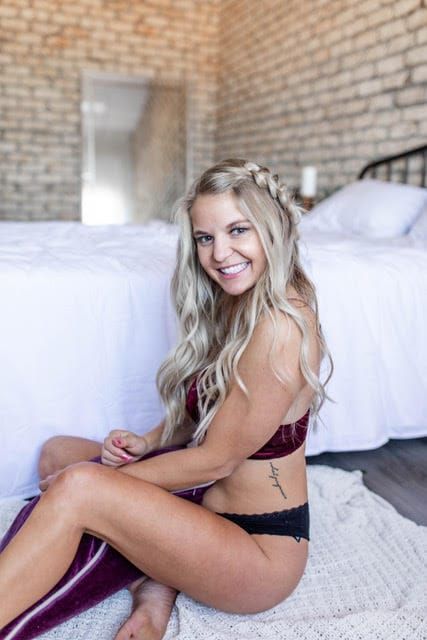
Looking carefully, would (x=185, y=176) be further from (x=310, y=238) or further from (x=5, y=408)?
(x=5, y=408)

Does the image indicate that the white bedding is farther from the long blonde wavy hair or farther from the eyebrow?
the eyebrow

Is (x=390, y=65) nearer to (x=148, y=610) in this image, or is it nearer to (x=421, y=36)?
(x=421, y=36)

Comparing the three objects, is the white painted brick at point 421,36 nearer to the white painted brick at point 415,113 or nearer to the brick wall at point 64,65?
the white painted brick at point 415,113

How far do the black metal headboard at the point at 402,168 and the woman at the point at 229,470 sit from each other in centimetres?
241

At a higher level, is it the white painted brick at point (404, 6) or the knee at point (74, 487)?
the white painted brick at point (404, 6)

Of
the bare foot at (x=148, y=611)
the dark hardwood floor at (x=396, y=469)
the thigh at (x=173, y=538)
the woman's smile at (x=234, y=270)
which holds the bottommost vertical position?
the dark hardwood floor at (x=396, y=469)

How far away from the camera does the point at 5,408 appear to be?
158cm

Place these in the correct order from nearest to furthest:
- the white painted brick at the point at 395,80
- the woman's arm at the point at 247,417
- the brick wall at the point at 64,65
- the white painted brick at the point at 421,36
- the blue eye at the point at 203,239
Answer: the woman's arm at the point at 247,417
the blue eye at the point at 203,239
the white painted brick at the point at 421,36
the white painted brick at the point at 395,80
the brick wall at the point at 64,65

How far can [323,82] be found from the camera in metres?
4.09

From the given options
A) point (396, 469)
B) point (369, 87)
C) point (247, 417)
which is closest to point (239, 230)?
point (247, 417)

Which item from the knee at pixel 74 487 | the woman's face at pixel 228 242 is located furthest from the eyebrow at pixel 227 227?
the knee at pixel 74 487

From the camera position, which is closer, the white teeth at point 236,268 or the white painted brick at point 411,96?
the white teeth at point 236,268

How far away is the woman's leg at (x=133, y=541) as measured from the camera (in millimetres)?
929

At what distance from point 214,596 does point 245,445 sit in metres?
0.27
